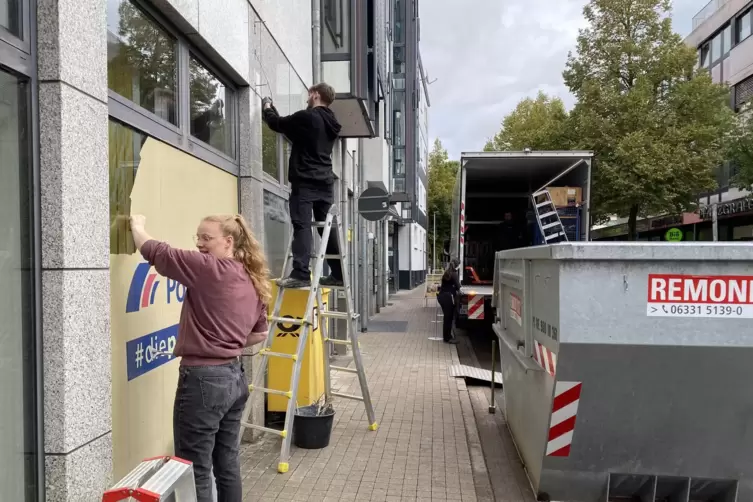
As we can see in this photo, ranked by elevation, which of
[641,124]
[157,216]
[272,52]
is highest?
[641,124]

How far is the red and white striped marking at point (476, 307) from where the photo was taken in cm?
1024

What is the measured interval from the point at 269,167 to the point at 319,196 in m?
1.67

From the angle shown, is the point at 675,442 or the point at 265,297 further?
the point at 675,442

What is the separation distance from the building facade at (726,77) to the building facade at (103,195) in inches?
768

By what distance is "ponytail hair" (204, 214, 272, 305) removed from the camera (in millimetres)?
2994

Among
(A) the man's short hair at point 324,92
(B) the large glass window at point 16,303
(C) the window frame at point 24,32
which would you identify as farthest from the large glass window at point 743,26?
(B) the large glass window at point 16,303

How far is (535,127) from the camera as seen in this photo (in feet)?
88.0

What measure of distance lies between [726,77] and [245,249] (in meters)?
28.6

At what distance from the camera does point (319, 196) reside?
16.4ft

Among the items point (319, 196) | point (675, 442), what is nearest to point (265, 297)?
point (319, 196)

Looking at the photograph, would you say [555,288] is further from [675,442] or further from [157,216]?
[157,216]

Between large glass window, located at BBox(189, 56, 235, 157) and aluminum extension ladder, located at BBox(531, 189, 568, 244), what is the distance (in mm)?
7008

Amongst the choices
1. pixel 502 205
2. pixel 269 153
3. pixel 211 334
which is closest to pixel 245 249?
pixel 211 334

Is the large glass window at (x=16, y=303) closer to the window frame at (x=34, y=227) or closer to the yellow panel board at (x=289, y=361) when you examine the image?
the window frame at (x=34, y=227)
